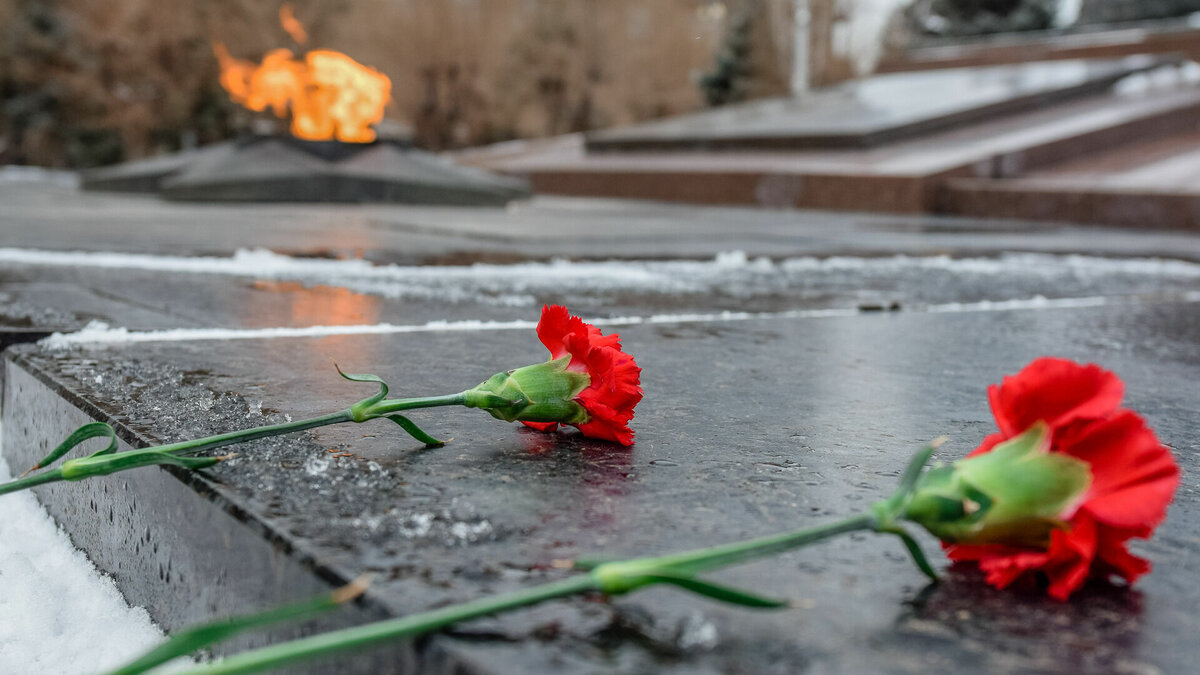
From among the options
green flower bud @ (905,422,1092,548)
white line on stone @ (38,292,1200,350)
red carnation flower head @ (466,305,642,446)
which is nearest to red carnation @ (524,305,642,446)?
red carnation flower head @ (466,305,642,446)

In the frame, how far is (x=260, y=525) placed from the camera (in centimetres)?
74

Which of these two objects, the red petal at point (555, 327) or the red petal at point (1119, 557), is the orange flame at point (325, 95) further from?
the red petal at point (1119, 557)

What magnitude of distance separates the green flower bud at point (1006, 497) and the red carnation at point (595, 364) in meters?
0.32

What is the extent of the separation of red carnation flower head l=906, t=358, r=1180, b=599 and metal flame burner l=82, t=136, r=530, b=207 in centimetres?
680

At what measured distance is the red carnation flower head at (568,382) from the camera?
2.97 ft

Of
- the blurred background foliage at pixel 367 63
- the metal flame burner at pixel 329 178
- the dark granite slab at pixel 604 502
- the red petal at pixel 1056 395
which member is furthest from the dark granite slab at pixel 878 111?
the blurred background foliage at pixel 367 63

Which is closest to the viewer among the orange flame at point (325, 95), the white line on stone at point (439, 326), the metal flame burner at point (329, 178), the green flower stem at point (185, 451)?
the green flower stem at point (185, 451)

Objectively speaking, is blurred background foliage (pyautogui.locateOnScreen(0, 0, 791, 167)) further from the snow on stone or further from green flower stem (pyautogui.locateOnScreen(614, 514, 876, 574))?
green flower stem (pyautogui.locateOnScreen(614, 514, 876, 574))

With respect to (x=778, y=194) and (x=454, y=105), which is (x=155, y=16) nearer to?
(x=454, y=105)

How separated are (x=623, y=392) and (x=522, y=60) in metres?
22.0

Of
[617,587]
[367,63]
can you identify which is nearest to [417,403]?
[617,587]

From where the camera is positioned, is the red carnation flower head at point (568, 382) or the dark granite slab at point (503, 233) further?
the dark granite slab at point (503, 233)

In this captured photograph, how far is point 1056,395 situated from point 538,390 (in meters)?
0.42

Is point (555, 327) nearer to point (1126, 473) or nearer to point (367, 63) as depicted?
point (1126, 473)
